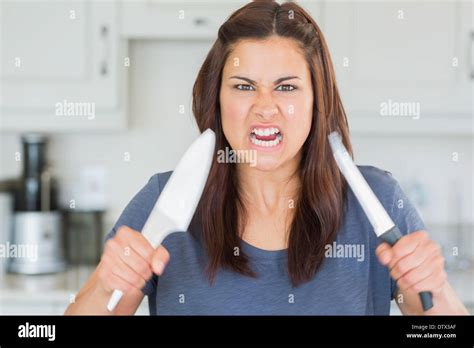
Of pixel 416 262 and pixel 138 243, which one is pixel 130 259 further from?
pixel 416 262

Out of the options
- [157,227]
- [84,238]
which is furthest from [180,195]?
[84,238]

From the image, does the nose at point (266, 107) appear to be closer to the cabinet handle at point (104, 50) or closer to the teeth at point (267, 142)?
the teeth at point (267, 142)

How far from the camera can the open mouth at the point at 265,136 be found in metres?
0.55

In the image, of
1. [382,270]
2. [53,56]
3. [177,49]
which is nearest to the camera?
[382,270]

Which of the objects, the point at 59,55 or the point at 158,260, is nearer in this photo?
the point at 158,260

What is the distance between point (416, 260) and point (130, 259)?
0.22 metres

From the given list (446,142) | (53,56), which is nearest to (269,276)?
(53,56)

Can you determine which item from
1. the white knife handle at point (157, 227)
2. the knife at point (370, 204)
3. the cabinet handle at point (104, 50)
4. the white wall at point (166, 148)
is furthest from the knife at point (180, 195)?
the white wall at point (166, 148)

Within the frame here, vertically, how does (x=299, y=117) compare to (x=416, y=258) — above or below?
above

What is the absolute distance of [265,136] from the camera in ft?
1.81
